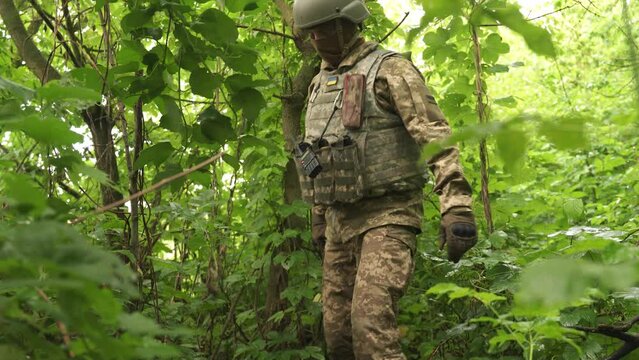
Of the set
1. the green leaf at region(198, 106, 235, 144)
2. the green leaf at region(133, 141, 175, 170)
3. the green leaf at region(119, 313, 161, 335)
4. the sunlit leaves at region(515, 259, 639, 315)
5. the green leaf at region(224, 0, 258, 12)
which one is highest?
the green leaf at region(224, 0, 258, 12)

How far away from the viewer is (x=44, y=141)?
1460 millimetres

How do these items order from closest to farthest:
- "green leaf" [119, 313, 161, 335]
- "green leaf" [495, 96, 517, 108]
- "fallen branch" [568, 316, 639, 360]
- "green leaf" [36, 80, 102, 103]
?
"green leaf" [119, 313, 161, 335], "green leaf" [36, 80, 102, 103], "fallen branch" [568, 316, 639, 360], "green leaf" [495, 96, 517, 108]

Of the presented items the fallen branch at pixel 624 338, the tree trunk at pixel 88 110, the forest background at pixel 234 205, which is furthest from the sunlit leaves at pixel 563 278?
the tree trunk at pixel 88 110

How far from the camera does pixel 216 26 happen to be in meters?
2.63

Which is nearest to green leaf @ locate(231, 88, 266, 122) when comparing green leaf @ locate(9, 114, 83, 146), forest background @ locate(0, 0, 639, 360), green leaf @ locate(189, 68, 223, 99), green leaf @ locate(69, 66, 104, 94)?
forest background @ locate(0, 0, 639, 360)

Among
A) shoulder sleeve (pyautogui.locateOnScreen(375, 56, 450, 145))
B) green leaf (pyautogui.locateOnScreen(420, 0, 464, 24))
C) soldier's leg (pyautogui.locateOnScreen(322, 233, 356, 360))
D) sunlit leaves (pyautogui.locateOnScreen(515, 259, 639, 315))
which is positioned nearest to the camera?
sunlit leaves (pyautogui.locateOnScreen(515, 259, 639, 315))

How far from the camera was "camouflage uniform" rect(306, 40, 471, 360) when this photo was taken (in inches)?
115

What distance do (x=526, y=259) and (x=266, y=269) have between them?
1919 mm

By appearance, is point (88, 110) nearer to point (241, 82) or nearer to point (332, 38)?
point (241, 82)

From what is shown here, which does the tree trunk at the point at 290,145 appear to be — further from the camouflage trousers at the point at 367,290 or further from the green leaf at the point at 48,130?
the green leaf at the point at 48,130

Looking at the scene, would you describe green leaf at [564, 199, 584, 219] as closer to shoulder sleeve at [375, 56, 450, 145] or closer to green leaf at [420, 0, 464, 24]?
shoulder sleeve at [375, 56, 450, 145]

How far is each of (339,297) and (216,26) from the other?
4.81ft

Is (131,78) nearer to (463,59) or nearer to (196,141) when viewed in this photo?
(196,141)

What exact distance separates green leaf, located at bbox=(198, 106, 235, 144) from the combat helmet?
70 centimetres
